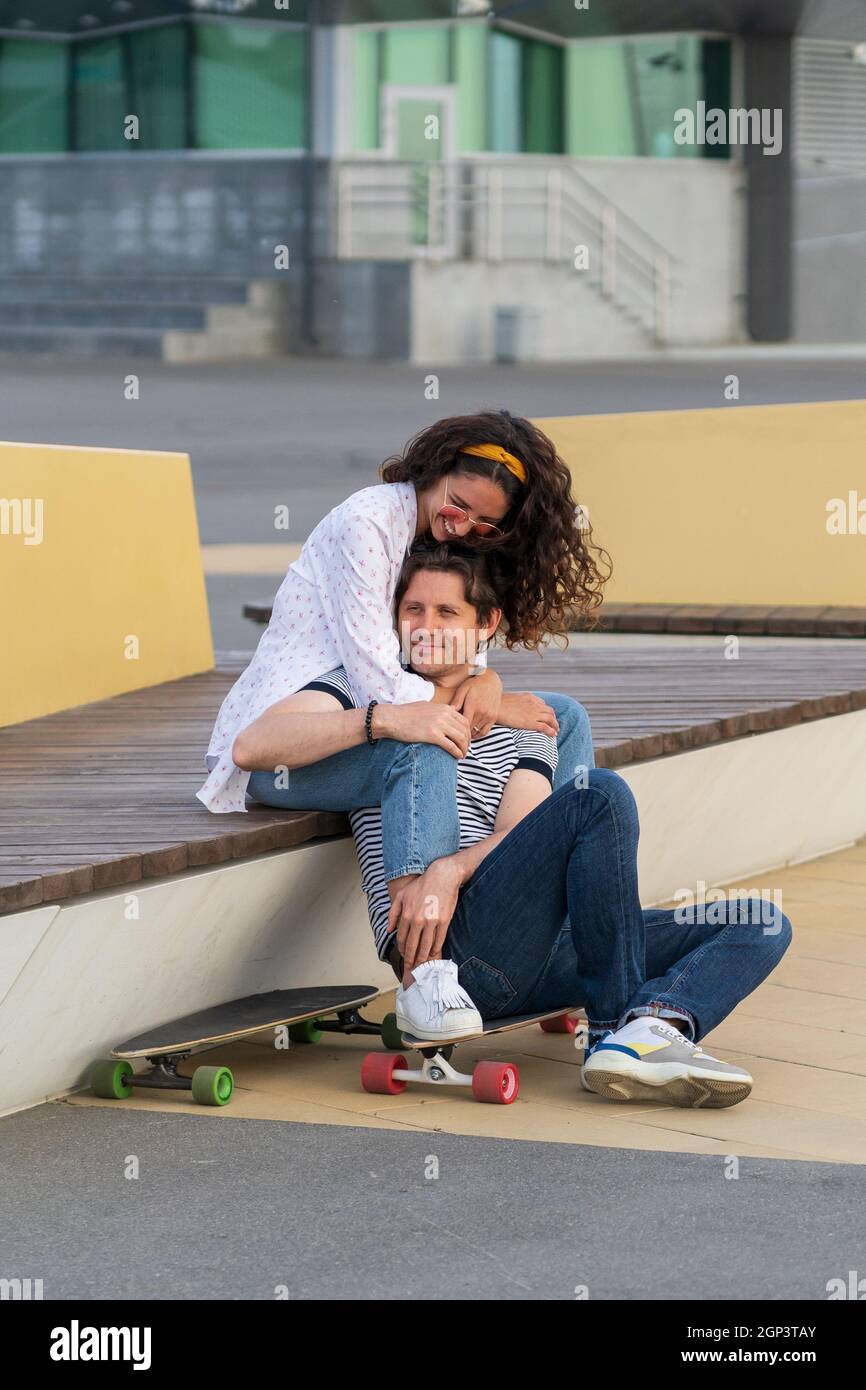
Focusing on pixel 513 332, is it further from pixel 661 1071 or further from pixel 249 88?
pixel 661 1071

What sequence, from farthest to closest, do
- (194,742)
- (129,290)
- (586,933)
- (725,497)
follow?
(129,290) < (725,497) < (194,742) < (586,933)

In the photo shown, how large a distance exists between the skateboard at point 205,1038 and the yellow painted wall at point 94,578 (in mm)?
1749

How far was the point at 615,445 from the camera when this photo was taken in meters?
8.67

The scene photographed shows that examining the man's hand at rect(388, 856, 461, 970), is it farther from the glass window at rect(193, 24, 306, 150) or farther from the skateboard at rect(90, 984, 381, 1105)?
the glass window at rect(193, 24, 306, 150)

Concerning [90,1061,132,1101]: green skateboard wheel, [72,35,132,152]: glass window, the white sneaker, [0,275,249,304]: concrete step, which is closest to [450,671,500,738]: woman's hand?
the white sneaker

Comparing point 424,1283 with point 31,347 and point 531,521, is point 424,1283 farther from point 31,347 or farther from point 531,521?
point 31,347

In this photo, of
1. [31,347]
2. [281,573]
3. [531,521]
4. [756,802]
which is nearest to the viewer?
[531,521]

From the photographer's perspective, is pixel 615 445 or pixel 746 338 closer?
pixel 615 445

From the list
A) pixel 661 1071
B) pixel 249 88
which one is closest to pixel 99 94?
pixel 249 88

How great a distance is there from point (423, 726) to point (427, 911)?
0.36m

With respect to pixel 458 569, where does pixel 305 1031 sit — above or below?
below

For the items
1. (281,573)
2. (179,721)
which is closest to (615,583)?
(281,573)

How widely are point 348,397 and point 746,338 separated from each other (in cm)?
1122

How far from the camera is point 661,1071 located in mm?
3799
